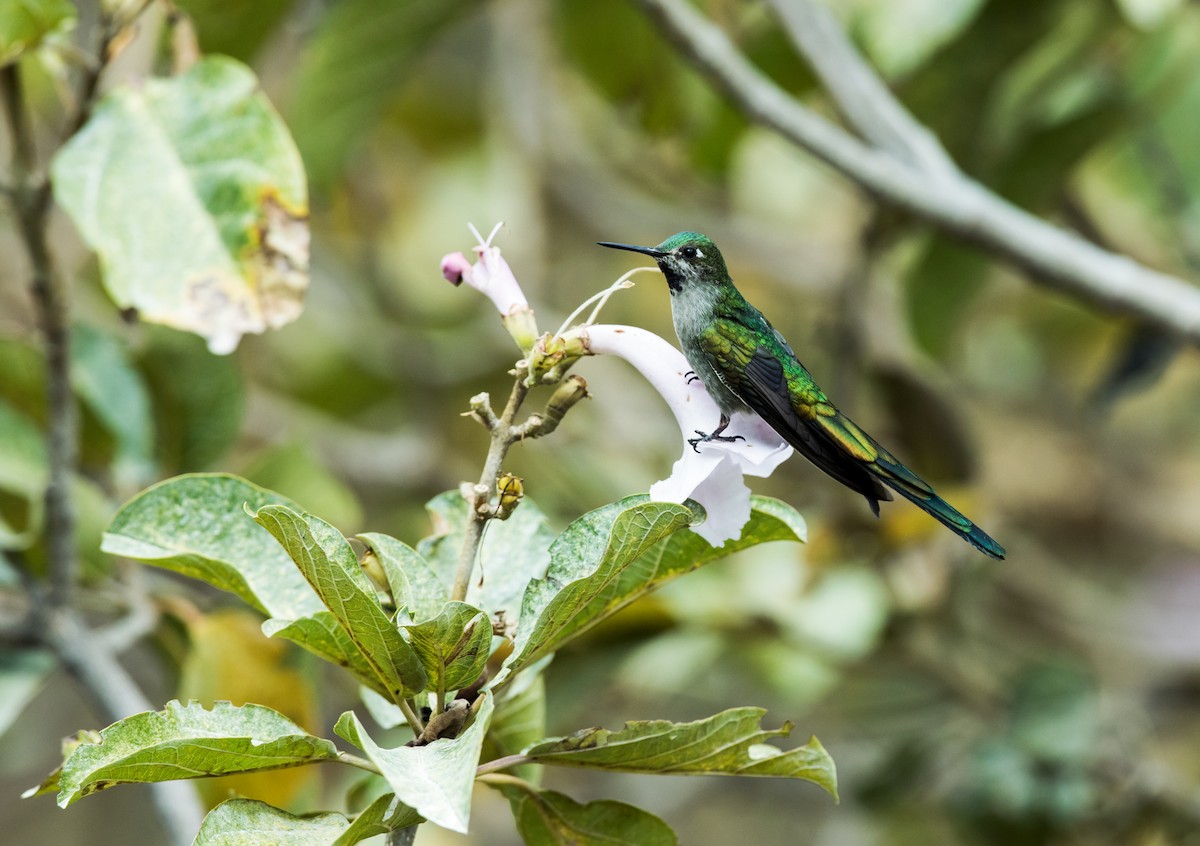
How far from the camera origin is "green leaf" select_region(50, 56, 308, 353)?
1.24m

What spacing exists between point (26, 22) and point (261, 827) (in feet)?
2.96

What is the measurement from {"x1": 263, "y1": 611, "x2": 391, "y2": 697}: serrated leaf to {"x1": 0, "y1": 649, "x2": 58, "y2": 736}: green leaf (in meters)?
0.71

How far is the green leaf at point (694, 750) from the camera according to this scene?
0.89 meters

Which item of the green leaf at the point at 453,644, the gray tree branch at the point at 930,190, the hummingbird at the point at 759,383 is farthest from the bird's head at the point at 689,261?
the gray tree branch at the point at 930,190

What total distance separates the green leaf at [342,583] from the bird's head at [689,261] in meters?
0.39

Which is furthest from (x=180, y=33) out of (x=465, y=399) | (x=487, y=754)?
(x=465, y=399)

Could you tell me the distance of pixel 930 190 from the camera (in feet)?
5.48

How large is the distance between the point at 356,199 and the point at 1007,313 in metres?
2.31

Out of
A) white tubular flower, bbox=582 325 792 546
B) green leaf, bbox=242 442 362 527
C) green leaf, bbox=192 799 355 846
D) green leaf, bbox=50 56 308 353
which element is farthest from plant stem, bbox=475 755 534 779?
green leaf, bbox=242 442 362 527

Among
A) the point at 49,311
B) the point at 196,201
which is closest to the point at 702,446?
the point at 196,201

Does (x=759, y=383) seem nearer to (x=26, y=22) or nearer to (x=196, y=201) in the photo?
(x=196, y=201)

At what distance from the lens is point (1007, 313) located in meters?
4.34

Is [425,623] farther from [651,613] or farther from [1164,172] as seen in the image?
[1164,172]

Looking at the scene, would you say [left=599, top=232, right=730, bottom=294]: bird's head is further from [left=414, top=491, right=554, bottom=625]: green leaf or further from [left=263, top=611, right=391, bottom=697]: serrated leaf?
[left=263, top=611, right=391, bottom=697]: serrated leaf
